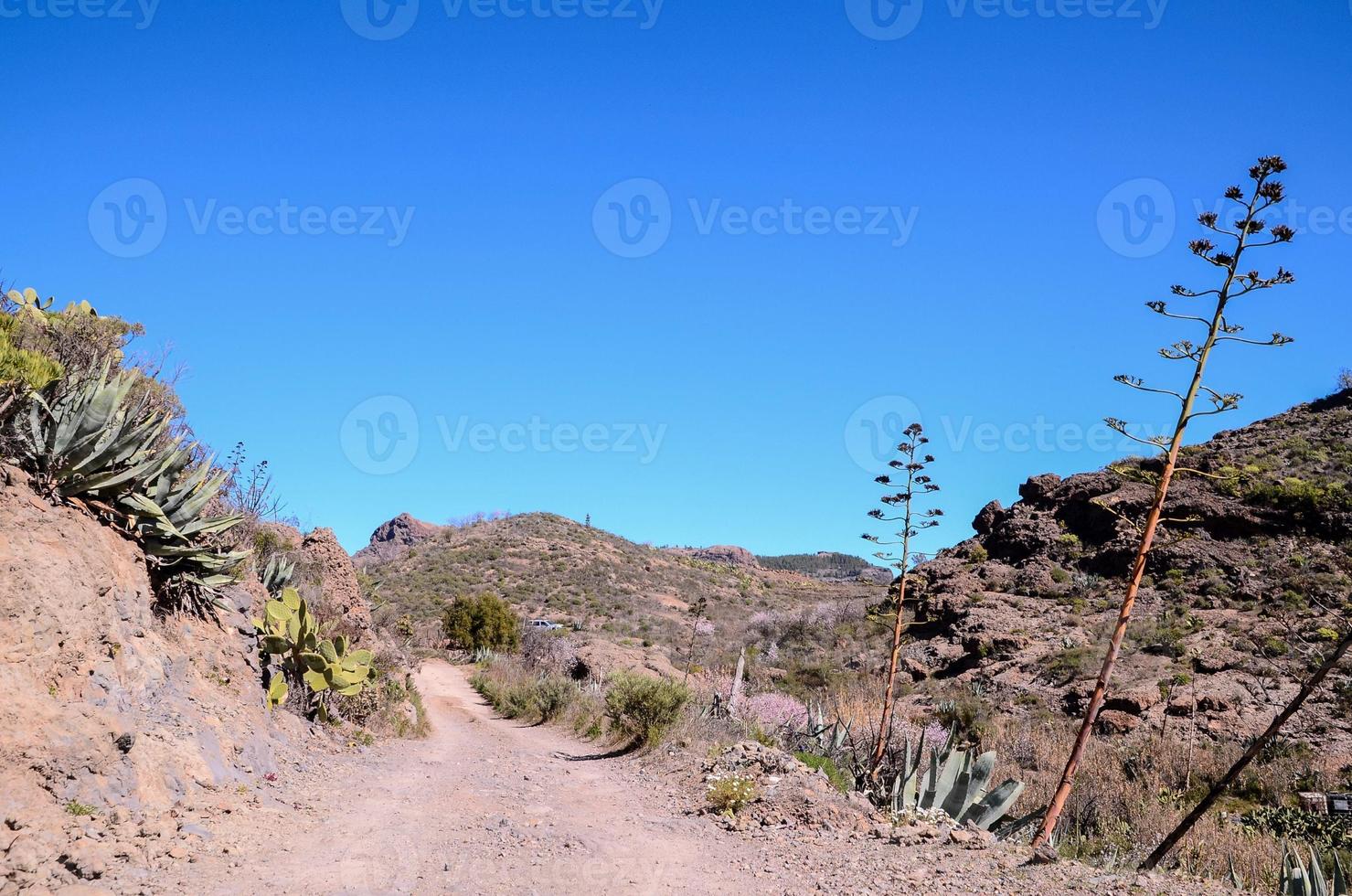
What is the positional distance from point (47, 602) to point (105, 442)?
1444mm

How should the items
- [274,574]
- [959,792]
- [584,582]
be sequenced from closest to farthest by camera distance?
[959,792]
[274,574]
[584,582]

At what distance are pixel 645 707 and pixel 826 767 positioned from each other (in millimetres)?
3162

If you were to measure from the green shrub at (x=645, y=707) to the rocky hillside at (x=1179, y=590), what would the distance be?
3.89 metres

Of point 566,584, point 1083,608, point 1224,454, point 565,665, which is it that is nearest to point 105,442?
point 565,665

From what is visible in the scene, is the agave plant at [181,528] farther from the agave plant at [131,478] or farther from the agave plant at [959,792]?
the agave plant at [959,792]

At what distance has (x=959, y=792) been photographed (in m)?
7.98

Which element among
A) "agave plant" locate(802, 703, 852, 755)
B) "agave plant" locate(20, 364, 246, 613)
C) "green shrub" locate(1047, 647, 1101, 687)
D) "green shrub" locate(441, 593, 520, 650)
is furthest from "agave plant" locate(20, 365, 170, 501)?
"green shrub" locate(441, 593, 520, 650)

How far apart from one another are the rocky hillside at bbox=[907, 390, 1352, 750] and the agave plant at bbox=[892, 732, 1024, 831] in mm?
3133

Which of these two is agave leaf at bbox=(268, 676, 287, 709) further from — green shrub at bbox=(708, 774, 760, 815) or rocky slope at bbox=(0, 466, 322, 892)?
green shrub at bbox=(708, 774, 760, 815)

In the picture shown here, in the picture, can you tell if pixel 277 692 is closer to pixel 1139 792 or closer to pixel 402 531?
pixel 1139 792

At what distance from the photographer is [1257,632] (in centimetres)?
1895

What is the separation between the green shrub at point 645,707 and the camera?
11680 mm

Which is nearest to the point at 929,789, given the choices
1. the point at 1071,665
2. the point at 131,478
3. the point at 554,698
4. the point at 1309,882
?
the point at 1309,882

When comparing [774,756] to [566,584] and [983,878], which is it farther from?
[566,584]
